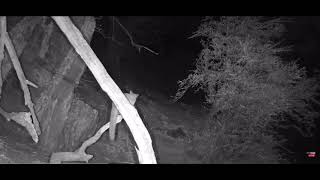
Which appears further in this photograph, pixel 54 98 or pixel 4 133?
pixel 54 98

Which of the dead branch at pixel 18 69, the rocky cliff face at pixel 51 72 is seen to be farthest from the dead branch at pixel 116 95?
the rocky cliff face at pixel 51 72

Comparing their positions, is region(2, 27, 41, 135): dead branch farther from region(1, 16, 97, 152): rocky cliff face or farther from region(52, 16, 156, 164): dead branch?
region(52, 16, 156, 164): dead branch

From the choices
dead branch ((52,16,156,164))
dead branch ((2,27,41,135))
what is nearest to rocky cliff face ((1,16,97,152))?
dead branch ((2,27,41,135))

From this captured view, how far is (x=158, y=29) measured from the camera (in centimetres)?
2150

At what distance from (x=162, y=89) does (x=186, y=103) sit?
2688mm

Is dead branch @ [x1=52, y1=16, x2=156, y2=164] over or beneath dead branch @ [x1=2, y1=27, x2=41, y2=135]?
beneath

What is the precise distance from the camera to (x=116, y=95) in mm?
4293

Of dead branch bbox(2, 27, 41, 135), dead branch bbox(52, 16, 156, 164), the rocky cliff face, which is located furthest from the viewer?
the rocky cliff face

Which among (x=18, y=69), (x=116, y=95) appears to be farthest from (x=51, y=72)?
(x=116, y=95)

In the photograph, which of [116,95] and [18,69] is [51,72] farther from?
[116,95]

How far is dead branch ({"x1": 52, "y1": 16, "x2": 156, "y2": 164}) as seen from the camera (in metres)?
4.03

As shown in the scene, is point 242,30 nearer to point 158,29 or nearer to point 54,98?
point 54,98
